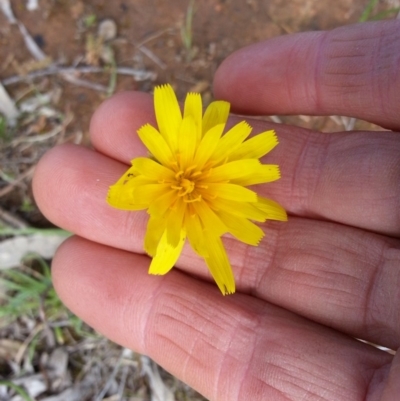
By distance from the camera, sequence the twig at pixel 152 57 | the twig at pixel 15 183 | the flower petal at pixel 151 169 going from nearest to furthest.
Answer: the flower petal at pixel 151 169
the twig at pixel 15 183
the twig at pixel 152 57

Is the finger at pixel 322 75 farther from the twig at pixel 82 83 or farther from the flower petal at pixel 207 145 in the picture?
the twig at pixel 82 83

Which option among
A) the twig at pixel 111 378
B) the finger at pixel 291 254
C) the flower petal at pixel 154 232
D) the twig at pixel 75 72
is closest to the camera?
the flower petal at pixel 154 232

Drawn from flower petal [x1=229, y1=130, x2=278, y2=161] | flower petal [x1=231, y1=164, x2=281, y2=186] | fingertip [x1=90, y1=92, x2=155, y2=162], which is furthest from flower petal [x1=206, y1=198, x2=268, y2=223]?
fingertip [x1=90, y1=92, x2=155, y2=162]

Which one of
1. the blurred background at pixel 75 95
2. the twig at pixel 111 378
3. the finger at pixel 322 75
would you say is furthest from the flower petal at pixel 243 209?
the twig at pixel 111 378

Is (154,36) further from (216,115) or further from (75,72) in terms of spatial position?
(216,115)

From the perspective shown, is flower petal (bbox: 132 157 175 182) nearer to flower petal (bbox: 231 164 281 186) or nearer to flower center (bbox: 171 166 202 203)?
flower center (bbox: 171 166 202 203)

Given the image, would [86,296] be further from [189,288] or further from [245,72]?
[245,72]
